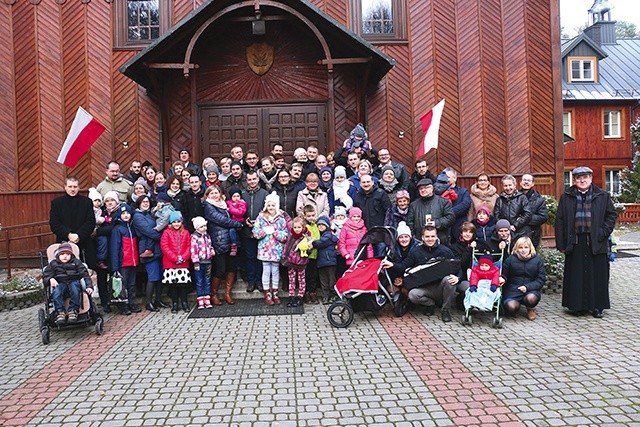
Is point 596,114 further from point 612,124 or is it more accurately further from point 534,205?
point 534,205

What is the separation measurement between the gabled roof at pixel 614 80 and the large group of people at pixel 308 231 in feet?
78.0

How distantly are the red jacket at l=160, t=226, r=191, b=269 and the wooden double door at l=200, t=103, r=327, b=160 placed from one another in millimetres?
4549

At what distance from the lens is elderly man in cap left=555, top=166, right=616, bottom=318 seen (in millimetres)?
6559

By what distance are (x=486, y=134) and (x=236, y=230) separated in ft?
22.5

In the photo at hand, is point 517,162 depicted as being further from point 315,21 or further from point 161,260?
point 161,260

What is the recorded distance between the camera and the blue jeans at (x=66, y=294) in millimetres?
5977

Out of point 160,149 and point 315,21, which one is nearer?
point 315,21

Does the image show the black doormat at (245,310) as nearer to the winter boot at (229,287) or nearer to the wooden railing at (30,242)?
the winter boot at (229,287)

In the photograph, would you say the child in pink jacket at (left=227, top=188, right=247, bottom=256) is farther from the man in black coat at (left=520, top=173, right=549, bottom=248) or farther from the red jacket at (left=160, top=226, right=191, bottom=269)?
the man in black coat at (left=520, top=173, right=549, bottom=248)

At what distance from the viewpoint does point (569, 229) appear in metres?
6.70

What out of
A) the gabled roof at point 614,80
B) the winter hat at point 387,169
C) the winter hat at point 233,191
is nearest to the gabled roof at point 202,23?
the winter hat at point 387,169

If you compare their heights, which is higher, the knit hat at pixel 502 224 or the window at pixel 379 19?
the window at pixel 379 19

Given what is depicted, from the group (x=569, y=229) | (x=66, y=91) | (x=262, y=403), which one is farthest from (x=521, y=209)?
(x=66, y=91)

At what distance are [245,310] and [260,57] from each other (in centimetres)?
655
